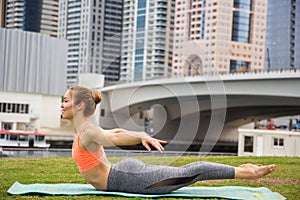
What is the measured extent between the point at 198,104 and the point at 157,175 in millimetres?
2671

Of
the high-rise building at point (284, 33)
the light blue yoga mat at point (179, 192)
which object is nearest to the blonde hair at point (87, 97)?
the light blue yoga mat at point (179, 192)

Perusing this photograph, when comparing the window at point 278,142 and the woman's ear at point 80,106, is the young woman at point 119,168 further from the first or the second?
the window at point 278,142

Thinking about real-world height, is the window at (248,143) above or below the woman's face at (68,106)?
below

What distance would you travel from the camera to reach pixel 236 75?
29.8m

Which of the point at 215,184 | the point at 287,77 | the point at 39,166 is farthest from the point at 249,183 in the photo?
the point at 287,77

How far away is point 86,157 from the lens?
300 inches

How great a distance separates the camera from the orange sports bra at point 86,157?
24.9 feet

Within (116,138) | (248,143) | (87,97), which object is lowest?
(248,143)

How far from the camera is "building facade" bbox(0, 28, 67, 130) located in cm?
4487

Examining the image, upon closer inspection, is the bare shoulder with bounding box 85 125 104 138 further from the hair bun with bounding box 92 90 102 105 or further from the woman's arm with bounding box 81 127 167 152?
the hair bun with bounding box 92 90 102 105

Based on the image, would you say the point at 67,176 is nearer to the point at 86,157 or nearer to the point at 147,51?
the point at 86,157

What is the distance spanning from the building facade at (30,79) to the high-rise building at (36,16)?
88.8ft

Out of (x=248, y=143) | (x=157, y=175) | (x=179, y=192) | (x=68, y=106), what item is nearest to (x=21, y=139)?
(x=248, y=143)

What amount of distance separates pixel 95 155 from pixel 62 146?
3158 cm
